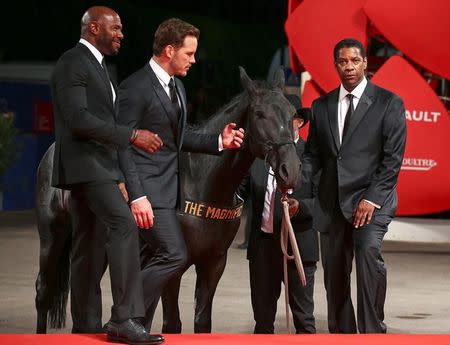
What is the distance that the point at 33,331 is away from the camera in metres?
9.53

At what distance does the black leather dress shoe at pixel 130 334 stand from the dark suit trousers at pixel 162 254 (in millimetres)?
588

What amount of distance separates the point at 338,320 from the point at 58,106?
245 centimetres

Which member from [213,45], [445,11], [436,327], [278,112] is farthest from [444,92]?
[213,45]

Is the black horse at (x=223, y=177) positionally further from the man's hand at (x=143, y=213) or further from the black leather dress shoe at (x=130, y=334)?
the black leather dress shoe at (x=130, y=334)

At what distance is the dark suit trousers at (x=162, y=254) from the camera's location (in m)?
7.03

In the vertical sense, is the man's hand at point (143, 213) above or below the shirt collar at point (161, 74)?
below

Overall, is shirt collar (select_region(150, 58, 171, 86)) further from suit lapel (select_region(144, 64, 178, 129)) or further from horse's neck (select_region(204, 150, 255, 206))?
horse's neck (select_region(204, 150, 255, 206))

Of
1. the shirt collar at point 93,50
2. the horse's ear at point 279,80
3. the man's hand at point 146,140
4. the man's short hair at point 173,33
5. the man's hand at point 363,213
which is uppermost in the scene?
the man's short hair at point 173,33

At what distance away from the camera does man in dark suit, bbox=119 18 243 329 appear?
705 cm

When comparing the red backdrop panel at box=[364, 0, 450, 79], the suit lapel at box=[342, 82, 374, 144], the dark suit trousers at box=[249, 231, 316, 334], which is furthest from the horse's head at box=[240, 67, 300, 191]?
the red backdrop panel at box=[364, 0, 450, 79]

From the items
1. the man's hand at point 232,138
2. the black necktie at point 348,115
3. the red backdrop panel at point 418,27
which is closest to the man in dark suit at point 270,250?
the black necktie at point 348,115

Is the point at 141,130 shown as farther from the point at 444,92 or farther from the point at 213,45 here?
the point at 213,45

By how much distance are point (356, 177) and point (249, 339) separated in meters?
Result: 1.64

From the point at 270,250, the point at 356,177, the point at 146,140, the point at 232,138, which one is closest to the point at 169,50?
the point at 232,138
